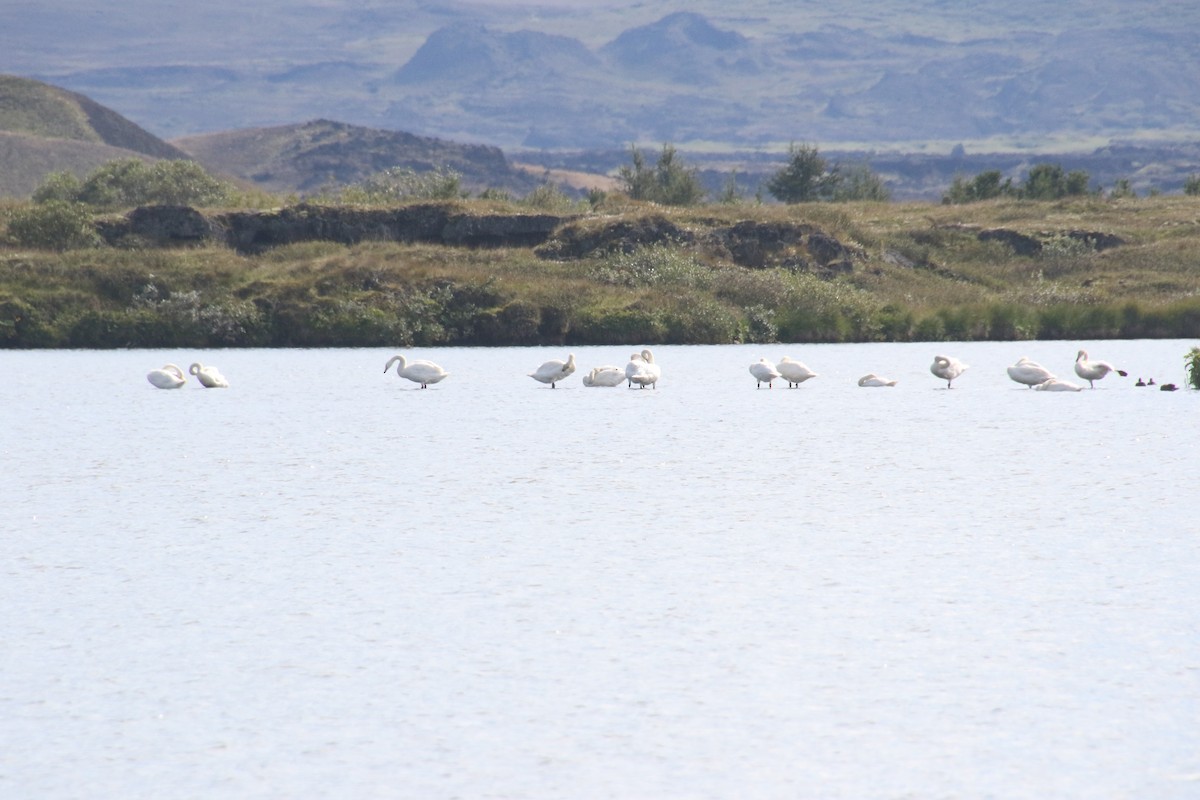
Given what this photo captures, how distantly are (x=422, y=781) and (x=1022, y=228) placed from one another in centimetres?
5496

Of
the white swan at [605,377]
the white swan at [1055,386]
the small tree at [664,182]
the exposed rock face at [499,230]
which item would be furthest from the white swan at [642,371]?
the small tree at [664,182]

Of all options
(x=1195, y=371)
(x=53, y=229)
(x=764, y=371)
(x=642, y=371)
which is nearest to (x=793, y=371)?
(x=764, y=371)

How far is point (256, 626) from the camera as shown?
39.0 feet

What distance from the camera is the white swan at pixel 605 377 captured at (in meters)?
30.5

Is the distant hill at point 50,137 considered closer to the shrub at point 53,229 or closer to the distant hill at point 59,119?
the distant hill at point 59,119

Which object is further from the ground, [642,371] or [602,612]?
[602,612]

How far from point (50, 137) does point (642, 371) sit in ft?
481

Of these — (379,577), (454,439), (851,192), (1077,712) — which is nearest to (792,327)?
(454,439)

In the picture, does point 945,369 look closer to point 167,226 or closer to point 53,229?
point 167,226

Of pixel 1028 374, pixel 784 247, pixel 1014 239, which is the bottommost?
pixel 1014 239

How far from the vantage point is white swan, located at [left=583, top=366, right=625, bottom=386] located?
30531 mm

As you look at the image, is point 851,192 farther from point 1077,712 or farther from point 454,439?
point 1077,712

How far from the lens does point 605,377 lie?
30578 mm

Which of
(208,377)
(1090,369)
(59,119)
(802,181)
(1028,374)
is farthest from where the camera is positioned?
(59,119)
